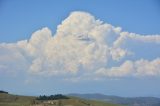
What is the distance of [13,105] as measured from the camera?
194625 mm

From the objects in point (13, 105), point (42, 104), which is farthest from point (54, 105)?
point (13, 105)

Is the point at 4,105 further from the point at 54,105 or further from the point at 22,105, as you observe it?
the point at 54,105

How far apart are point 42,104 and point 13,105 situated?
1419 centimetres

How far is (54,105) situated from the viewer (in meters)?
200

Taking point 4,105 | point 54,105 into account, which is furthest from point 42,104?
point 4,105

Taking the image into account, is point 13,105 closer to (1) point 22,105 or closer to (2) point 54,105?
(1) point 22,105

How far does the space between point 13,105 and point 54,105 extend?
19787mm

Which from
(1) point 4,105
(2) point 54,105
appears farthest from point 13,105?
(2) point 54,105

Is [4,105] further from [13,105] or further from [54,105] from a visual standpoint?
[54,105]

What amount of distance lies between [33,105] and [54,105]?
11.0 m

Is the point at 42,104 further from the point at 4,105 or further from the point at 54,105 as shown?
the point at 4,105

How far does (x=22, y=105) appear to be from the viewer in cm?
19700

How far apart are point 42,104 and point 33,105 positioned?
648 centimetres
